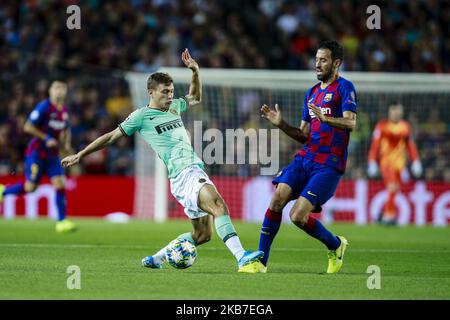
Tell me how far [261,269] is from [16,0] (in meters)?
16.0

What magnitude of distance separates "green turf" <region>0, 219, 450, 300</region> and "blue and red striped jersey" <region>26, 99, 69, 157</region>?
4.34ft

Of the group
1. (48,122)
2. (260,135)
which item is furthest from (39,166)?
(260,135)

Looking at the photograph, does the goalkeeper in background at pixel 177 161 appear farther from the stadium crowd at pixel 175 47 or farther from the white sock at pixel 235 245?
the stadium crowd at pixel 175 47

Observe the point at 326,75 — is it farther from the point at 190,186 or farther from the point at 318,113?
the point at 190,186

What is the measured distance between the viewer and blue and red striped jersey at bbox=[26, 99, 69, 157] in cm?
1543

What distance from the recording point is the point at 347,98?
9.59m

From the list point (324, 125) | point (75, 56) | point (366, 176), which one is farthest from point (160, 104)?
point (75, 56)

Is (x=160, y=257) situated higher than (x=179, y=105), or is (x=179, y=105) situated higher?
(x=179, y=105)

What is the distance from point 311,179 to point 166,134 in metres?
1.52

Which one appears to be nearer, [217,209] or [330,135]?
[217,209]

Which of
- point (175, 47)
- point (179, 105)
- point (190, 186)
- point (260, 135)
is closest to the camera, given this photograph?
point (190, 186)

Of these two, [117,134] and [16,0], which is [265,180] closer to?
[16,0]

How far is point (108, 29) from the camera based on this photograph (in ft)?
76.8

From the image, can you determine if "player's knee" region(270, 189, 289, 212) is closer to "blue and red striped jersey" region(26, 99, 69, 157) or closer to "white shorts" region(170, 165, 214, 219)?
"white shorts" region(170, 165, 214, 219)
